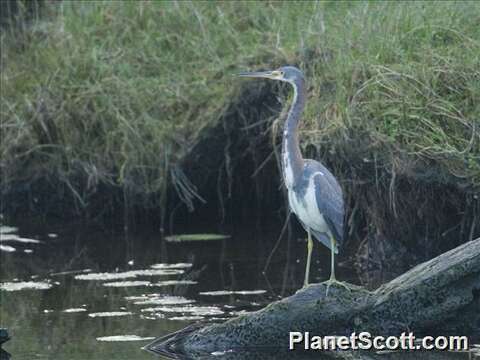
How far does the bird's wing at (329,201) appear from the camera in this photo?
7.25 m

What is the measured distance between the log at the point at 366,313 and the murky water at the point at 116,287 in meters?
0.16

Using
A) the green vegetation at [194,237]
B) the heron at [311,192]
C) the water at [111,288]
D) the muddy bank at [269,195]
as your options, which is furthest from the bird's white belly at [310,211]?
the green vegetation at [194,237]

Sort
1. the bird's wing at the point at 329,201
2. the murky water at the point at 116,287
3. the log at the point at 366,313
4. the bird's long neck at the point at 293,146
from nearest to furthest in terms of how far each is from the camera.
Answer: the log at the point at 366,313 < the bird's wing at the point at 329,201 < the bird's long neck at the point at 293,146 < the murky water at the point at 116,287

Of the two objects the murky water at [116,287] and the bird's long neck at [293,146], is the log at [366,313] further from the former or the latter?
the bird's long neck at [293,146]

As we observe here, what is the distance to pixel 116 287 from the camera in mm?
8852

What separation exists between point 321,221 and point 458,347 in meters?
0.96

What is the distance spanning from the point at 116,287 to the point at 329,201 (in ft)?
6.94

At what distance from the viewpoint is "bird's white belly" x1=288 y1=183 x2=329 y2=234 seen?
23.9 feet

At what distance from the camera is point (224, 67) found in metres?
10.7

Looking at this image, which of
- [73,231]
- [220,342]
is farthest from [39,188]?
[220,342]

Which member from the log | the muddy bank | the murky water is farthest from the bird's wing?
the muddy bank

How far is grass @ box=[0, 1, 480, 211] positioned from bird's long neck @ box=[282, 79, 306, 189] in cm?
131

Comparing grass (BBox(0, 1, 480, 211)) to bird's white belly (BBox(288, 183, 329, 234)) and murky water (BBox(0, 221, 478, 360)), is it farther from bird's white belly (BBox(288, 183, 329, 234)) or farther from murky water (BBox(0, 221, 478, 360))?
bird's white belly (BBox(288, 183, 329, 234))

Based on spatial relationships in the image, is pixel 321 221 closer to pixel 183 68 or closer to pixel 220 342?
pixel 220 342
